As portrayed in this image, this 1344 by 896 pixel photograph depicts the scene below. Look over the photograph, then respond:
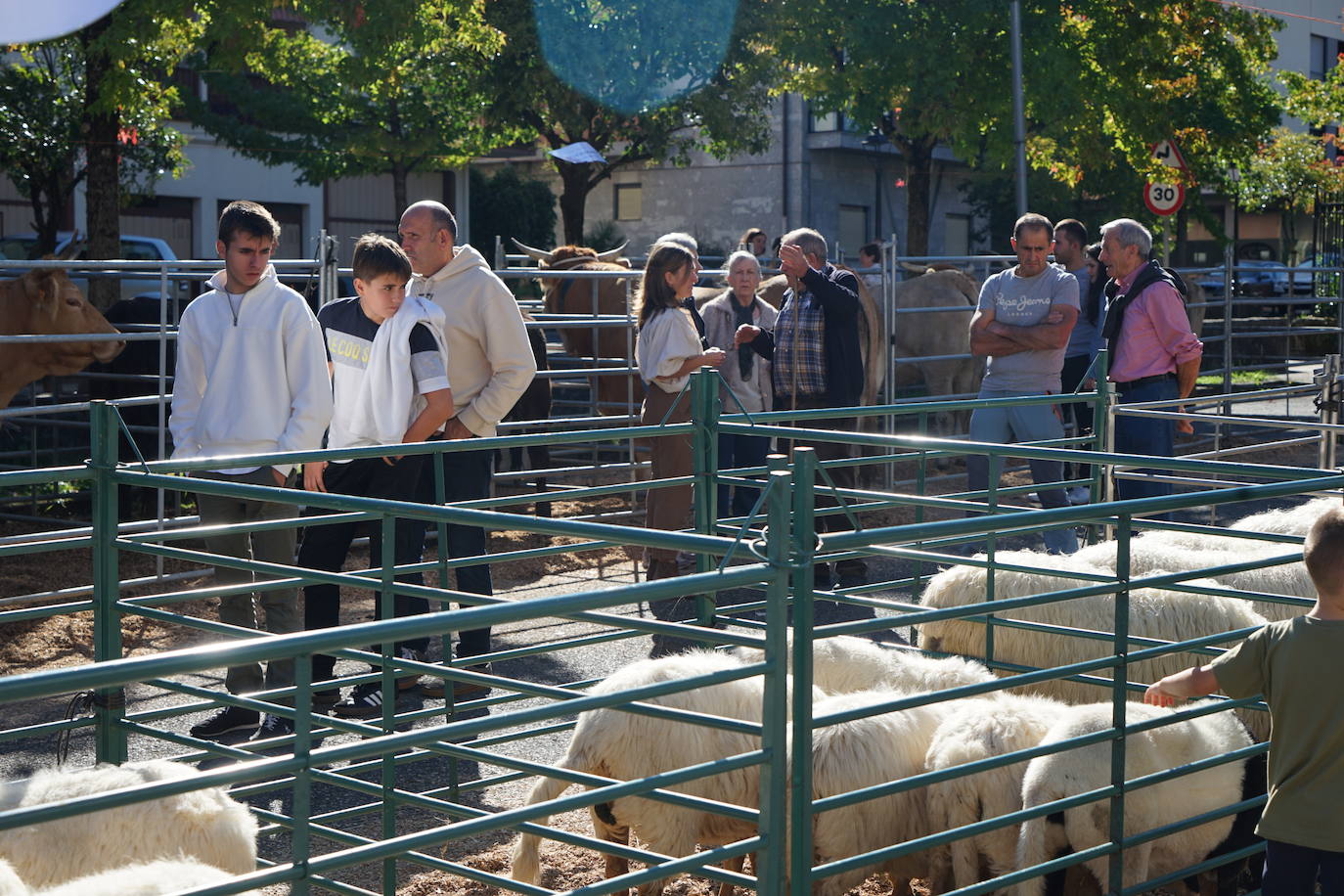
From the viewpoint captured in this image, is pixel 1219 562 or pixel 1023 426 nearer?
pixel 1219 562

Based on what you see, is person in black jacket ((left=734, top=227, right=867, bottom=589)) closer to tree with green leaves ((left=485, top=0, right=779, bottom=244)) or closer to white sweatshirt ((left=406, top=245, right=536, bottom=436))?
white sweatshirt ((left=406, top=245, right=536, bottom=436))

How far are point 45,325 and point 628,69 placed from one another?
19669mm

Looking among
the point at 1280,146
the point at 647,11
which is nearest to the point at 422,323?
the point at 647,11

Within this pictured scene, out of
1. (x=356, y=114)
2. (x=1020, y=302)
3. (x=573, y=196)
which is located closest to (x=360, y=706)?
(x=1020, y=302)

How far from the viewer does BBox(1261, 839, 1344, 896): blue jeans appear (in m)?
3.25

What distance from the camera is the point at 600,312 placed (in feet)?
44.1

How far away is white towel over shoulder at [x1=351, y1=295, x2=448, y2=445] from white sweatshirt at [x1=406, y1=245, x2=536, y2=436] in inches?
13.1

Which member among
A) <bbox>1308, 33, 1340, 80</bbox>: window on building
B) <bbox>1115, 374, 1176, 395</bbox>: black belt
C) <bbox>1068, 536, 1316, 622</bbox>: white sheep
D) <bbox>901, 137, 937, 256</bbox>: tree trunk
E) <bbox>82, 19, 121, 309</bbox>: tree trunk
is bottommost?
<bbox>1068, 536, 1316, 622</bbox>: white sheep

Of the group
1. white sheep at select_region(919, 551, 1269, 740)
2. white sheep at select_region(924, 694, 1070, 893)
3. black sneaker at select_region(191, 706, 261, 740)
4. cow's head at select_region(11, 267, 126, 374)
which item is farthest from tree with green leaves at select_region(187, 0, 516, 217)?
white sheep at select_region(924, 694, 1070, 893)

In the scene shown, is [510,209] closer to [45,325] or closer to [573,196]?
[573,196]

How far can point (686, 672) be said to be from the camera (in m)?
4.29

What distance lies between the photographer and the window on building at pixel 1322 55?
49.2 m

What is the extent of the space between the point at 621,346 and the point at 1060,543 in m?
6.07

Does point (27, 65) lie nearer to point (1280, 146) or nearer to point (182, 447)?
point (182, 447)
